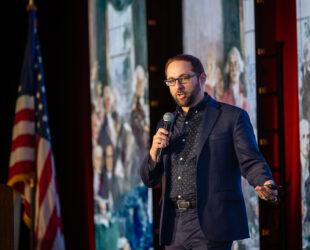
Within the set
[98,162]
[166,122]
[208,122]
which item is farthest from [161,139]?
[98,162]

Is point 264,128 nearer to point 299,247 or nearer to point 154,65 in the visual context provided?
point 299,247

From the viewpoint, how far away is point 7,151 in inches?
270

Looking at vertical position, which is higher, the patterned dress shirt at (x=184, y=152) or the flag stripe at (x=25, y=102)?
the flag stripe at (x=25, y=102)

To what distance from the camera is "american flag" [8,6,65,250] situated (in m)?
5.93

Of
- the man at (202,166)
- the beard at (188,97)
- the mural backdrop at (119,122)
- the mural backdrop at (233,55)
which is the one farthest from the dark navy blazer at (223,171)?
the mural backdrop at (119,122)

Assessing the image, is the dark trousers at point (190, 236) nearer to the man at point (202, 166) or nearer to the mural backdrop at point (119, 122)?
the man at point (202, 166)

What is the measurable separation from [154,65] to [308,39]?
1740 mm

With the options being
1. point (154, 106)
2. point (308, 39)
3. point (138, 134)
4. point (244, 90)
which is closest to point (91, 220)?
point (138, 134)

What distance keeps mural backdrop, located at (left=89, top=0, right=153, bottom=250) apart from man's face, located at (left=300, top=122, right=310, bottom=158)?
1832 mm

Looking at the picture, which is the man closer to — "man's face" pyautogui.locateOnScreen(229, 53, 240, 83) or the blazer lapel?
the blazer lapel

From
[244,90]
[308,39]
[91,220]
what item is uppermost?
[308,39]

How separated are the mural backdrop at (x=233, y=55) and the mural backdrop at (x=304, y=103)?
0.42 metres

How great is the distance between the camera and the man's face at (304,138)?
397cm

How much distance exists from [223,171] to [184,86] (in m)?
0.50
